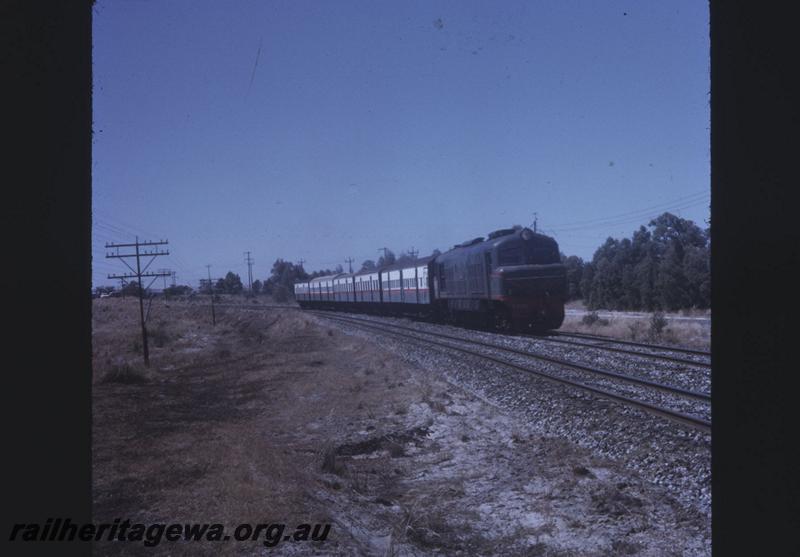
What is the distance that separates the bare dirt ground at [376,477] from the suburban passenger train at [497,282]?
8.66 metres

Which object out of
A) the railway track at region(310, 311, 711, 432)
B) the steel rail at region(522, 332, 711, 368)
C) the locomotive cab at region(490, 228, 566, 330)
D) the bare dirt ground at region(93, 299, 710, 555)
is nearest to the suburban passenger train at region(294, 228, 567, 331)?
the locomotive cab at region(490, 228, 566, 330)

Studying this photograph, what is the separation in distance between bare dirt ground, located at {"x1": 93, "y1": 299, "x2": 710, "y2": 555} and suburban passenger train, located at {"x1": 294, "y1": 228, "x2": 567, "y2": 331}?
8.66 m

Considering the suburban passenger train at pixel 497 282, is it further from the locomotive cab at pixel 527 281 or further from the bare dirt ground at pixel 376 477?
the bare dirt ground at pixel 376 477

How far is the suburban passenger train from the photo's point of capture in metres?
22.7

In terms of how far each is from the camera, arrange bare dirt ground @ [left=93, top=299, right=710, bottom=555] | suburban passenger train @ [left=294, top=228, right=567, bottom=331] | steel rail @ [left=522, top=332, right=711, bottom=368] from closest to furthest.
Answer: bare dirt ground @ [left=93, top=299, right=710, bottom=555], steel rail @ [left=522, top=332, right=711, bottom=368], suburban passenger train @ [left=294, top=228, right=567, bottom=331]

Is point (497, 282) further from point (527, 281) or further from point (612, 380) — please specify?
point (612, 380)

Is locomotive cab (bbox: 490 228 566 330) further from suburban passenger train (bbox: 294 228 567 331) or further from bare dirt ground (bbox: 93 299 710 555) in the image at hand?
bare dirt ground (bbox: 93 299 710 555)

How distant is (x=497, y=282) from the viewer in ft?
75.5

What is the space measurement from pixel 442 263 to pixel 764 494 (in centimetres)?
3056

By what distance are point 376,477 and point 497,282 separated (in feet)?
51.4

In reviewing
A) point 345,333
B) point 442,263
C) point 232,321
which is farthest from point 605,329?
point 232,321

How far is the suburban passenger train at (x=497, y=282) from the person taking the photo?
22688 millimetres

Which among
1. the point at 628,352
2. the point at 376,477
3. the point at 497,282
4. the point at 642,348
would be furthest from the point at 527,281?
the point at 376,477

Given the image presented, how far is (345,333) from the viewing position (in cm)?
3253
